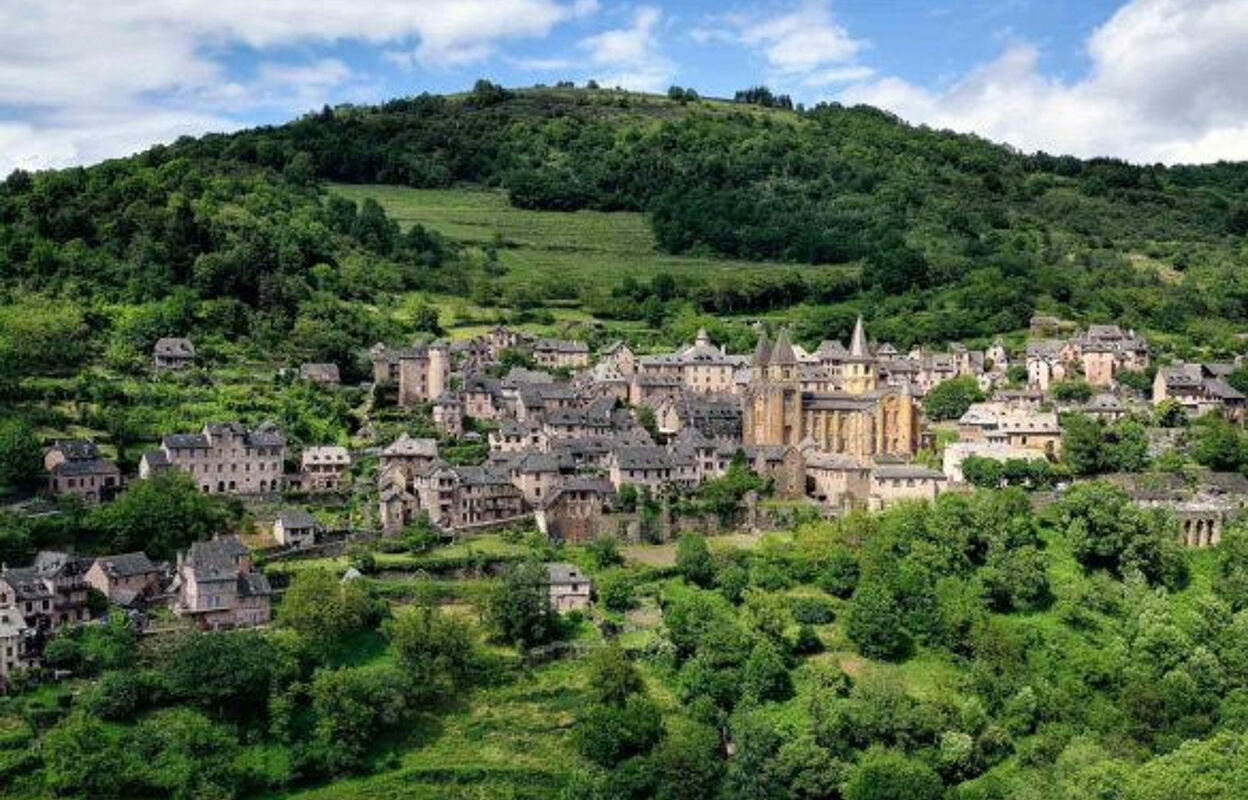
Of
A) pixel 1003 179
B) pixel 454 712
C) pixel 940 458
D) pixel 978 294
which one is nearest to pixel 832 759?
pixel 454 712

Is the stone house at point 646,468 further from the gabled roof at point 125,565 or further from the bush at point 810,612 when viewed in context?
the gabled roof at point 125,565

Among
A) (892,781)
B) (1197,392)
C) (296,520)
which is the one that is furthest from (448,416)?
(1197,392)

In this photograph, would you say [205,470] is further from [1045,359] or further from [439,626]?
[1045,359]

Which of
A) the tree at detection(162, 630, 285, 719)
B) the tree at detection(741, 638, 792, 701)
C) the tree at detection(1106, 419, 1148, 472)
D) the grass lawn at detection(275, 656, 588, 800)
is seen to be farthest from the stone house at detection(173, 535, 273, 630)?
the tree at detection(1106, 419, 1148, 472)

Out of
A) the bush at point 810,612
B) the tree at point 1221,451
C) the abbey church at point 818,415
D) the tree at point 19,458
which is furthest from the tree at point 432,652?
the tree at point 1221,451

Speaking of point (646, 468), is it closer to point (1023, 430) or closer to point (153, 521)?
point (1023, 430)
